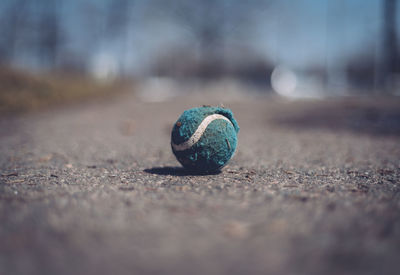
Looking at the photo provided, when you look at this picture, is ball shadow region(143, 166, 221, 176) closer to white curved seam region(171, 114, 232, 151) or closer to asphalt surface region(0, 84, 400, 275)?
asphalt surface region(0, 84, 400, 275)

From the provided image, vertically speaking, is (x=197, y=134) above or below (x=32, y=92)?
below

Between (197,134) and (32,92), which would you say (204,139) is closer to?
(197,134)

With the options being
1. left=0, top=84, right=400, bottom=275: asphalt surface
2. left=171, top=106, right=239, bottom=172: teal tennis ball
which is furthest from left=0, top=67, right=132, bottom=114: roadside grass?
left=171, top=106, right=239, bottom=172: teal tennis ball

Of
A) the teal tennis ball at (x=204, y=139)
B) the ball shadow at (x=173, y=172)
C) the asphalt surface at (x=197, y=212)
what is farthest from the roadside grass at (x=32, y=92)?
the teal tennis ball at (x=204, y=139)

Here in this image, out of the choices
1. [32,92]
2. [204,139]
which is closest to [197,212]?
[204,139]

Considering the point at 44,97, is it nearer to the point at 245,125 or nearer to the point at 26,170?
the point at 245,125

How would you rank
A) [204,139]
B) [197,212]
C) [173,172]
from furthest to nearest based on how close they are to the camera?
[173,172], [204,139], [197,212]
